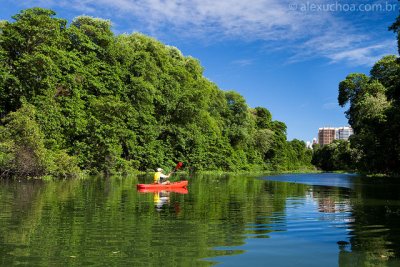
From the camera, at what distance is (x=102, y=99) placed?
49.3 meters

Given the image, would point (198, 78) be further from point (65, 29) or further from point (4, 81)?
point (4, 81)

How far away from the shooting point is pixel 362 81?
225 ft

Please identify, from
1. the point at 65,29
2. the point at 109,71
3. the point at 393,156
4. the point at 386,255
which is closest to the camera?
the point at 386,255

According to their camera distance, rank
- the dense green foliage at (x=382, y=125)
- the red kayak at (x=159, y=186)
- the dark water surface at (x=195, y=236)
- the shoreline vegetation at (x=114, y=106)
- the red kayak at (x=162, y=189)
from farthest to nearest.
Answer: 1. the shoreline vegetation at (x=114, y=106)
2. the dense green foliage at (x=382, y=125)
3. the red kayak at (x=159, y=186)
4. the red kayak at (x=162, y=189)
5. the dark water surface at (x=195, y=236)

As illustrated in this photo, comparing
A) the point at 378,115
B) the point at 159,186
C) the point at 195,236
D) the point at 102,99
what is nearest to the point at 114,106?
the point at 102,99

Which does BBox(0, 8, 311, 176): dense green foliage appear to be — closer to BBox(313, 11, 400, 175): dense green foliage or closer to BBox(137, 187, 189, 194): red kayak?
BBox(137, 187, 189, 194): red kayak

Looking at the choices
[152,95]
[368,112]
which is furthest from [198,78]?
[368,112]

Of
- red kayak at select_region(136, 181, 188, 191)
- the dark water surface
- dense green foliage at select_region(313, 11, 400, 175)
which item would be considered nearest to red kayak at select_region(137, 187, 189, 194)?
red kayak at select_region(136, 181, 188, 191)

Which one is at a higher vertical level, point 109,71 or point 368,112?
point 109,71

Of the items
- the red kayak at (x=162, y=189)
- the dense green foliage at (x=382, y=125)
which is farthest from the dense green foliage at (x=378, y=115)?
the red kayak at (x=162, y=189)

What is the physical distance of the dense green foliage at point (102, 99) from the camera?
40.8 m

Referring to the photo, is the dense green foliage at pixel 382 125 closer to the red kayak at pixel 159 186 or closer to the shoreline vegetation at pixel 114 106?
the shoreline vegetation at pixel 114 106

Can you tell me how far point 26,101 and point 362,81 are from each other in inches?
2053

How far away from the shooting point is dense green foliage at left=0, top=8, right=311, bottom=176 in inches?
1607
